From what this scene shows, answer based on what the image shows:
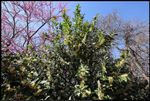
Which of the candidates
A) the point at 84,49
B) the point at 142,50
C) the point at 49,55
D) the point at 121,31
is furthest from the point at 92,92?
the point at 121,31

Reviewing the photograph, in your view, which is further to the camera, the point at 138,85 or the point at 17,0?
the point at 17,0

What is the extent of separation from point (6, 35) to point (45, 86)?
4.80 meters

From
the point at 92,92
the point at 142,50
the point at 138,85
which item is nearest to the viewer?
the point at 92,92

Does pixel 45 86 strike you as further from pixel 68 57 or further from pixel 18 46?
pixel 18 46

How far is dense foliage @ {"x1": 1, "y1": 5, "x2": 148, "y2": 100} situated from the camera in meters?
4.45

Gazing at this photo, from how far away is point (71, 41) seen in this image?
4785 millimetres

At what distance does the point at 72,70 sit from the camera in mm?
4758

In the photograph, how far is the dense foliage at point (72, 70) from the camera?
4449 mm

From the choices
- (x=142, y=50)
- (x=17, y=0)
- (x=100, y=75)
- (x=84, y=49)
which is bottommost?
(x=142, y=50)

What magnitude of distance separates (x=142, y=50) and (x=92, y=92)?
5.75 meters

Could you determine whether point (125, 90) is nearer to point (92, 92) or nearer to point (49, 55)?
point (92, 92)

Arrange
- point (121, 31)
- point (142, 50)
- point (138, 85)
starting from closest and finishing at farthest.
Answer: point (138, 85), point (142, 50), point (121, 31)

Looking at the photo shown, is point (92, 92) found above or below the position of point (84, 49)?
below

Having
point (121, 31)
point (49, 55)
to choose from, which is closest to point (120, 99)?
point (49, 55)
